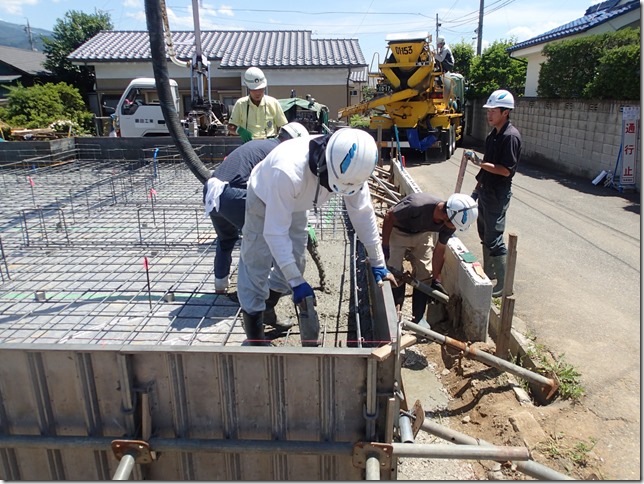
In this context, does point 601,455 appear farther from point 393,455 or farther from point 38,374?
point 38,374

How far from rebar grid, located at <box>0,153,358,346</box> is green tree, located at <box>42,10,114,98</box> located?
16228 mm

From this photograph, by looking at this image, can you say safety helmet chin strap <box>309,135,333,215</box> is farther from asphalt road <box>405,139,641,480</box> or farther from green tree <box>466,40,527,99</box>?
green tree <box>466,40,527,99</box>

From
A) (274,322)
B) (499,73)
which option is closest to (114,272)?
(274,322)

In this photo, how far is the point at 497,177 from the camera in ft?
14.8

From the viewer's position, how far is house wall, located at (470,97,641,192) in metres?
9.38

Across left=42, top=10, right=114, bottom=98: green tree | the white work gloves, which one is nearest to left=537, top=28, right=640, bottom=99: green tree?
the white work gloves

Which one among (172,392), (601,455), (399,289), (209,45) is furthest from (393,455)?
(209,45)

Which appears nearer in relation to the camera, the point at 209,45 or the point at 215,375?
the point at 215,375

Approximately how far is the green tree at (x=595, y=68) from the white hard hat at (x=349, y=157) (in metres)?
8.61

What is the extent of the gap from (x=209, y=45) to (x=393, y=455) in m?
19.0

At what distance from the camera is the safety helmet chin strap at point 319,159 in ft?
8.26

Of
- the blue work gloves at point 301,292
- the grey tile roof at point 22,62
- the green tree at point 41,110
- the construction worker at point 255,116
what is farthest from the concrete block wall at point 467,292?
the grey tile roof at point 22,62

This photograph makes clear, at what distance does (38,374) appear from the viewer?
2168 mm

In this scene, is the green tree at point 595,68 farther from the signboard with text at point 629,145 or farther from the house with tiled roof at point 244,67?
the house with tiled roof at point 244,67
